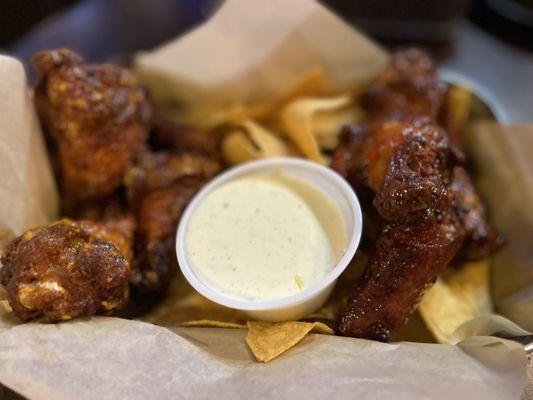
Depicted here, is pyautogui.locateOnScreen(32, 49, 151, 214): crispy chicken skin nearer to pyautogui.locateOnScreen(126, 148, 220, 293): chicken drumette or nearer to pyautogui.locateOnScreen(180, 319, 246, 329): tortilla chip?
pyautogui.locateOnScreen(126, 148, 220, 293): chicken drumette

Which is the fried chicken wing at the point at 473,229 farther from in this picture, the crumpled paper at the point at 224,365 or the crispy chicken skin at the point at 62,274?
the crispy chicken skin at the point at 62,274

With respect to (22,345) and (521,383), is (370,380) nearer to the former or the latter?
(521,383)

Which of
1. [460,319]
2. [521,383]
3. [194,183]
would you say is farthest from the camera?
[194,183]

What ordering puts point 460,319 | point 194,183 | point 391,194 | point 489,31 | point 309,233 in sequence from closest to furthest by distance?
point 391,194
point 309,233
point 460,319
point 194,183
point 489,31

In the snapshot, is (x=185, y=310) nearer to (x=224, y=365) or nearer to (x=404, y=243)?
(x=224, y=365)

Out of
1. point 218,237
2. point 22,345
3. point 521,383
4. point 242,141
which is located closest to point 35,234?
point 22,345

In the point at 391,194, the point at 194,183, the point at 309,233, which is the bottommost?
the point at 194,183
